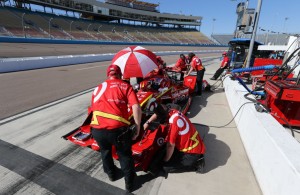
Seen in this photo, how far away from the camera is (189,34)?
92125 millimetres

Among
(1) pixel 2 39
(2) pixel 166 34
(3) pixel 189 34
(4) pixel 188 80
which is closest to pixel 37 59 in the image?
(4) pixel 188 80

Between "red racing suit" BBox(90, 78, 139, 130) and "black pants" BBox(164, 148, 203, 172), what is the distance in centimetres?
115

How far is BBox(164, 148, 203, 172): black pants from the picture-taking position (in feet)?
11.3

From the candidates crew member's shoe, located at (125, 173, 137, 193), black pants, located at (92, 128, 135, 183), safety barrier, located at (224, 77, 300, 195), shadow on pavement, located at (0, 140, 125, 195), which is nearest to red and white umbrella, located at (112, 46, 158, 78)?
black pants, located at (92, 128, 135, 183)

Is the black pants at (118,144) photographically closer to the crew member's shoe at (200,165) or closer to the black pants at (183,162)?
the black pants at (183,162)

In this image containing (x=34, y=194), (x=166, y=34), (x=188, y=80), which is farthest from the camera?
(x=166, y=34)

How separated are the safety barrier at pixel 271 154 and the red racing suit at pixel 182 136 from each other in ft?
3.06

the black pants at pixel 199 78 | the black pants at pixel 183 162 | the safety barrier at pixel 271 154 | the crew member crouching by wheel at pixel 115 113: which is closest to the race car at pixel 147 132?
the black pants at pixel 183 162

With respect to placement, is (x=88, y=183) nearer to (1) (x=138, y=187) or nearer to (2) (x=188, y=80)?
(1) (x=138, y=187)

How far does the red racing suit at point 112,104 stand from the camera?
2.78 meters

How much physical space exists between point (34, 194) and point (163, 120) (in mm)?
2092

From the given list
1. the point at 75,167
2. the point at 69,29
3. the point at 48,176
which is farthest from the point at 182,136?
the point at 69,29

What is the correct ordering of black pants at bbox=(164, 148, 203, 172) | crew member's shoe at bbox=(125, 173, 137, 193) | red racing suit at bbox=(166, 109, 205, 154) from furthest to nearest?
black pants at bbox=(164, 148, 203, 172) → red racing suit at bbox=(166, 109, 205, 154) → crew member's shoe at bbox=(125, 173, 137, 193)

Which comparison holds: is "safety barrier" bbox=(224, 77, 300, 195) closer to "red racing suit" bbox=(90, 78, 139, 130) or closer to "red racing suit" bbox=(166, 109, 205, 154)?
"red racing suit" bbox=(166, 109, 205, 154)
